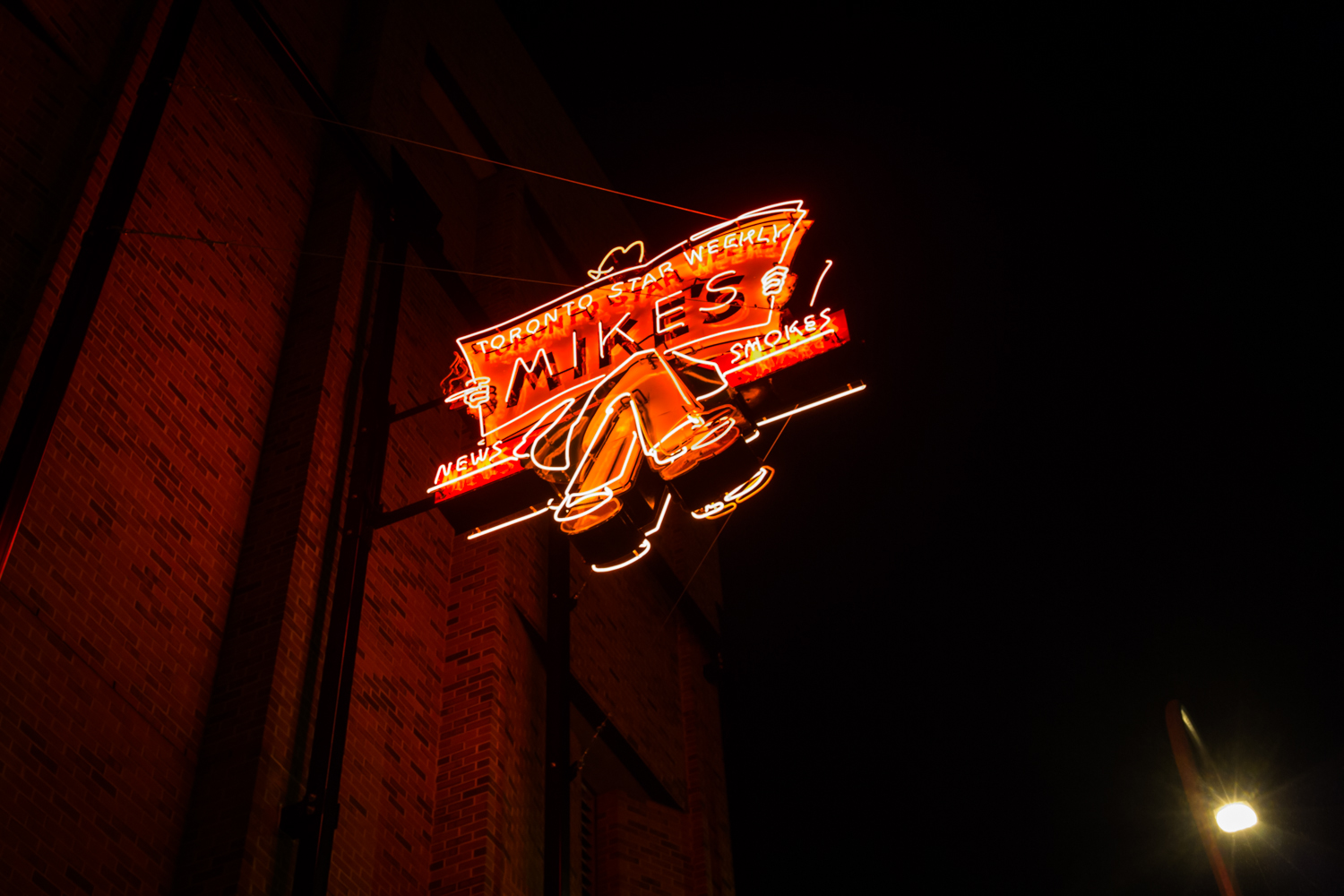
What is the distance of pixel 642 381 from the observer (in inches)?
326

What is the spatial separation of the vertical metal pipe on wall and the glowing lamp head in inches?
373

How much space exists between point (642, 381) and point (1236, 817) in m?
6.46

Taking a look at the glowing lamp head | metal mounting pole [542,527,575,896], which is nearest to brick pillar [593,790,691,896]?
metal mounting pole [542,527,575,896]

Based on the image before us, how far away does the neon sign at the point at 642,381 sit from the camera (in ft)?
25.7

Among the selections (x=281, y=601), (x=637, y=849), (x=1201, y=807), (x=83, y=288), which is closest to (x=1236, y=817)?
(x=1201, y=807)

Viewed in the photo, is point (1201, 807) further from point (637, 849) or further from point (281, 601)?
point (281, 601)

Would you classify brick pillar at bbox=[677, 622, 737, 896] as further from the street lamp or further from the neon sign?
the neon sign

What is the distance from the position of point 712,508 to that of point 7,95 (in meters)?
5.73

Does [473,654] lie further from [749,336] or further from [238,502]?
[749,336]

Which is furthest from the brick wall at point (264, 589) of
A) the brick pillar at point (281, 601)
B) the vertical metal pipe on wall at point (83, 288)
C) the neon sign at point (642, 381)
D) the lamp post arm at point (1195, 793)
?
the lamp post arm at point (1195, 793)

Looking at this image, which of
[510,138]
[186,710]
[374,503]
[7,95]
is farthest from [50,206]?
[510,138]

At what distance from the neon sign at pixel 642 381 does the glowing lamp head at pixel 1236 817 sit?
5.39 meters

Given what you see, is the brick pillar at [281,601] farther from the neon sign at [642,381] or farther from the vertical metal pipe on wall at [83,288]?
the vertical metal pipe on wall at [83,288]

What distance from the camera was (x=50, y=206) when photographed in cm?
793
